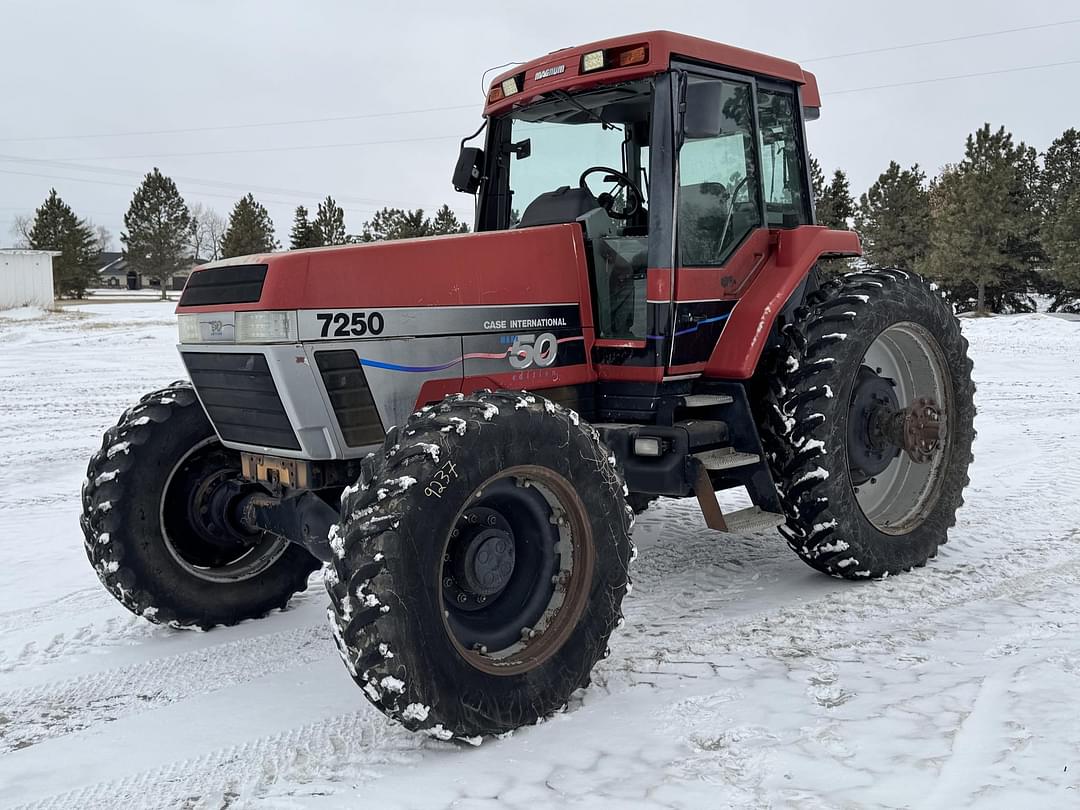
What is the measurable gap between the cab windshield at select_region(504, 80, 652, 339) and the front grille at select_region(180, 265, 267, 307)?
4.96ft

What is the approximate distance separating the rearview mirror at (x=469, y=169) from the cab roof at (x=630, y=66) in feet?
0.73

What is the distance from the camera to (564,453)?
3490 millimetres

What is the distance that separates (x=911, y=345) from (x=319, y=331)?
3.55 metres

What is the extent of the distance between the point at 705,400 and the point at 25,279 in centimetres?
4547

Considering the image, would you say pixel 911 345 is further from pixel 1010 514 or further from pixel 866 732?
pixel 866 732

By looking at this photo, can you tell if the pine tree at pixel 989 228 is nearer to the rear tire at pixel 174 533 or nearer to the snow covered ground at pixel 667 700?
the snow covered ground at pixel 667 700

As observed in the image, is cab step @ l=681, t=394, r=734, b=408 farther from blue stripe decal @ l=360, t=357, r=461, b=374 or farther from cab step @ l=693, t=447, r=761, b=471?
blue stripe decal @ l=360, t=357, r=461, b=374

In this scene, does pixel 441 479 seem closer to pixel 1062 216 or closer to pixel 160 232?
pixel 1062 216

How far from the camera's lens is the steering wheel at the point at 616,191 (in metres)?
4.64

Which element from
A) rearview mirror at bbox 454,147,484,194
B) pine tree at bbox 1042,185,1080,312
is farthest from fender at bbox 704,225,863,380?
pine tree at bbox 1042,185,1080,312

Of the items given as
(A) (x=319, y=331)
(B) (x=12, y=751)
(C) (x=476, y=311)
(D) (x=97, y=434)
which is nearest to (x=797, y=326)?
(C) (x=476, y=311)

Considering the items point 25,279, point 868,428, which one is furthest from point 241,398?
point 25,279

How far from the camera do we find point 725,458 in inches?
181

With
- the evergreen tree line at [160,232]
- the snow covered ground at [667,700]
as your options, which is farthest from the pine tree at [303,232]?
the snow covered ground at [667,700]
